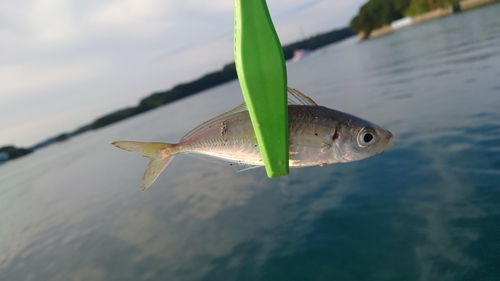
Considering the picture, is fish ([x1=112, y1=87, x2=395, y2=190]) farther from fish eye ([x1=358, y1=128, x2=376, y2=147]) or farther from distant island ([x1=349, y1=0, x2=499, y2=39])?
distant island ([x1=349, y1=0, x2=499, y2=39])

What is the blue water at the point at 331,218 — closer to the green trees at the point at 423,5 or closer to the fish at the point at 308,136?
the fish at the point at 308,136

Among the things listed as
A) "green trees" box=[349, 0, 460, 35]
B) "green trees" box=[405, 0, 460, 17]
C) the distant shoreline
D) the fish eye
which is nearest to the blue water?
the fish eye

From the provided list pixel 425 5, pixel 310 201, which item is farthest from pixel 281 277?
pixel 425 5

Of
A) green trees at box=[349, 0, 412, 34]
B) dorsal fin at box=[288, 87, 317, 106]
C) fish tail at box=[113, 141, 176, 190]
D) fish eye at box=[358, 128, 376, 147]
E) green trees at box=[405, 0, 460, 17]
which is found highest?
green trees at box=[349, 0, 412, 34]

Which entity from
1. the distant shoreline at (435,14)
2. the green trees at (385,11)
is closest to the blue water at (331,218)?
the distant shoreline at (435,14)

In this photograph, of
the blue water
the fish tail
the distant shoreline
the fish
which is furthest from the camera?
the distant shoreline

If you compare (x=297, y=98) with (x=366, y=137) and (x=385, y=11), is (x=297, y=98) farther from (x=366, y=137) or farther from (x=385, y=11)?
(x=385, y=11)

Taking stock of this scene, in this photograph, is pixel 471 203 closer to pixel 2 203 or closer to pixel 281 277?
pixel 281 277
